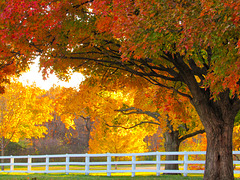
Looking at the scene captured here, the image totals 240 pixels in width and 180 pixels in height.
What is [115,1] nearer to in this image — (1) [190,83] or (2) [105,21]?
(2) [105,21]

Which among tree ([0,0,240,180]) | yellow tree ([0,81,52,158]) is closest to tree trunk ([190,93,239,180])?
tree ([0,0,240,180])

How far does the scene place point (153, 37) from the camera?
7.14 metres

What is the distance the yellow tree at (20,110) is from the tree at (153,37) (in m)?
21.1

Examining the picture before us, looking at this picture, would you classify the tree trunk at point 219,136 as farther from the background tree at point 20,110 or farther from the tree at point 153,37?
the background tree at point 20,110

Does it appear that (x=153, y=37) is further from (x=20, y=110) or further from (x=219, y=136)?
(x=20, y=110)

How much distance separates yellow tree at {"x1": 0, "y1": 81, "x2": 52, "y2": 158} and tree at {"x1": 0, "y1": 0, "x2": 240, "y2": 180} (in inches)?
829

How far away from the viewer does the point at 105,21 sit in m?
8.31

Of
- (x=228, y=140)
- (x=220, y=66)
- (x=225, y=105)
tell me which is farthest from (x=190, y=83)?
(x=220, y=66)

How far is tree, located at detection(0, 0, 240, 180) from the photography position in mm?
6629

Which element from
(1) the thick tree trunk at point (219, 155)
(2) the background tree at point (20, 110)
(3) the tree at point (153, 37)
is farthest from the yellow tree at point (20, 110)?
(1) the thick tree trunk at point (219, 155)

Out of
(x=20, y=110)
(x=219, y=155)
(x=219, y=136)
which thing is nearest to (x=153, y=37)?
(x=219, y=136)

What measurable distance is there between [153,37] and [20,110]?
2732 centimetres

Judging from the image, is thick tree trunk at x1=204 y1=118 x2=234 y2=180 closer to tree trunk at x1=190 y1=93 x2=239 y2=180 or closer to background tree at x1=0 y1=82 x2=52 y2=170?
tree trunk at x1=190 y1=93 x2=239 y2=180

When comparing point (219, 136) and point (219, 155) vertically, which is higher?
point (219, 136)
